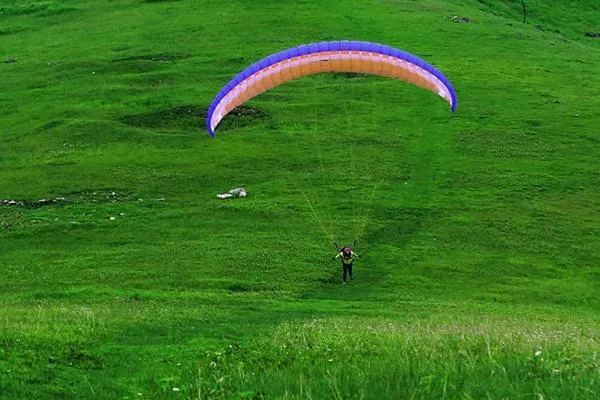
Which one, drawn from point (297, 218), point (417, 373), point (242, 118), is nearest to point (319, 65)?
point (297, 218)

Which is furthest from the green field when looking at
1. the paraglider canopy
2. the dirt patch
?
the paraglider canopy

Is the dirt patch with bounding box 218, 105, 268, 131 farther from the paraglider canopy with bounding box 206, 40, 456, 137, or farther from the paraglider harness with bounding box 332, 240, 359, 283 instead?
the paraglider canopy with bounding box 206, 40, 456, 137

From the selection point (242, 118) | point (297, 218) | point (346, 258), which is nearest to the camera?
point (346, 258)

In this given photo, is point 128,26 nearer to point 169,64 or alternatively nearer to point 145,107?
point 169,64

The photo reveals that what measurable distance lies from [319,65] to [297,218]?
42.5ft

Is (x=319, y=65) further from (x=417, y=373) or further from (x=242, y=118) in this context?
(x=242, y=118)

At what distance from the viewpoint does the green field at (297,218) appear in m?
9.05

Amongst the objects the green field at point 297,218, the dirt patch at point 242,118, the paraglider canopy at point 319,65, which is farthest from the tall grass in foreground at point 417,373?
the dirt patch at point 242,118

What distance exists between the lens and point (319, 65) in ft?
72.3

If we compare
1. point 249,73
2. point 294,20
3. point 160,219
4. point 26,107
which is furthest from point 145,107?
point 249,73

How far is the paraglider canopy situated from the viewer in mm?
21734

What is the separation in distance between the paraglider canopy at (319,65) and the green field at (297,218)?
6.22m

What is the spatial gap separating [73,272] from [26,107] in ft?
102

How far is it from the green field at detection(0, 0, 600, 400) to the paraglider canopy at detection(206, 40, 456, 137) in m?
6.22
